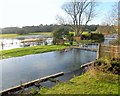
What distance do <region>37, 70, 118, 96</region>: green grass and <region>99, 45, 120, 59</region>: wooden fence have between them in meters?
2.69

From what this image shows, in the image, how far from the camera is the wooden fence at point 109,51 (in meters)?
11.4

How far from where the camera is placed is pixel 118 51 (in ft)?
37.5

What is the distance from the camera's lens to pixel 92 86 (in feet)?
24.7

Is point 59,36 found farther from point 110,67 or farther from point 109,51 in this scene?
point 110,67

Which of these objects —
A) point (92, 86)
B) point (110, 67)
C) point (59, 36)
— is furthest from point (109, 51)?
point (59, 36)

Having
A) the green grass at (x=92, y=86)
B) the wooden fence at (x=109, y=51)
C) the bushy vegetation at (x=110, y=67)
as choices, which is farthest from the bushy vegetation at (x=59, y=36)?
the green grass at (x=92, y=86)

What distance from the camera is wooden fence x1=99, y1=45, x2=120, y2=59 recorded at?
11.4 meters

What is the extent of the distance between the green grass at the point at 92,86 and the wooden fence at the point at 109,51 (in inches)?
106

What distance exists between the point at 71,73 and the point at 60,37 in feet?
52.4

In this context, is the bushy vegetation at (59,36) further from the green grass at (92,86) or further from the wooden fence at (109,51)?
the green grass at (92,86)

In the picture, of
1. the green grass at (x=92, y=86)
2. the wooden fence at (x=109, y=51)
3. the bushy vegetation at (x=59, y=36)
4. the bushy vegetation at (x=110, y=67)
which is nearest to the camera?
the green grass at (x=92, y=86)

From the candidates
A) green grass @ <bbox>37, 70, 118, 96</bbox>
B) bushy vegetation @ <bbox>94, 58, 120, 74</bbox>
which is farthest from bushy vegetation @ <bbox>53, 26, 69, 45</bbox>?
green grass @ <bbox>37, 70, 118, 96</bbox>

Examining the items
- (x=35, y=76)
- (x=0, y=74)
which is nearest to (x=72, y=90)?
(x=35, y=76)

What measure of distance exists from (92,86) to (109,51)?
4.87 m
